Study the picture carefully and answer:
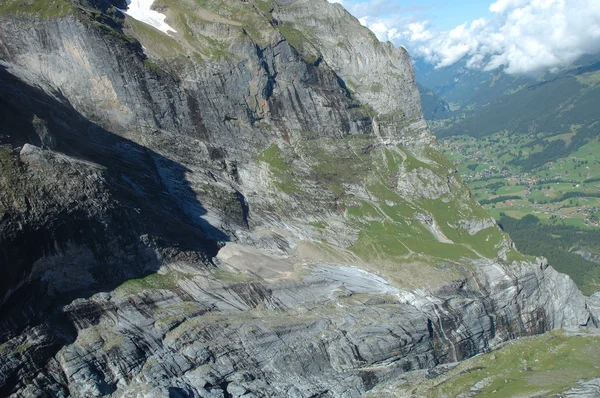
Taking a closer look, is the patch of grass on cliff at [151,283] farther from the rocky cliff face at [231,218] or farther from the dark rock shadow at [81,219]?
the dark rock shadow at [81,219]

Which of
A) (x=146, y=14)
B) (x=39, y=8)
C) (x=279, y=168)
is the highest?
(x=146, y=14)

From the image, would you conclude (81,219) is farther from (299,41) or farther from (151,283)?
(299,41)

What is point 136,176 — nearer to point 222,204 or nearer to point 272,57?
point 222,204

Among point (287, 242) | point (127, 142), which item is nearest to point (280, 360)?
point (287, 242)

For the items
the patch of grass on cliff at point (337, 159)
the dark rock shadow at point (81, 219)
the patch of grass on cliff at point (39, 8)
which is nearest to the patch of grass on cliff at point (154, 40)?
the patch of grass on cliff at point (39, 8)

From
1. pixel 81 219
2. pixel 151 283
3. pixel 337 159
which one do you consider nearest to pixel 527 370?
pixel 151 283

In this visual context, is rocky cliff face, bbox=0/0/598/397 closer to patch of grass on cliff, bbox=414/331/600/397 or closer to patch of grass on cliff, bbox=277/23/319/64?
patch of grass on cliff, bbox=277/23/319/64
